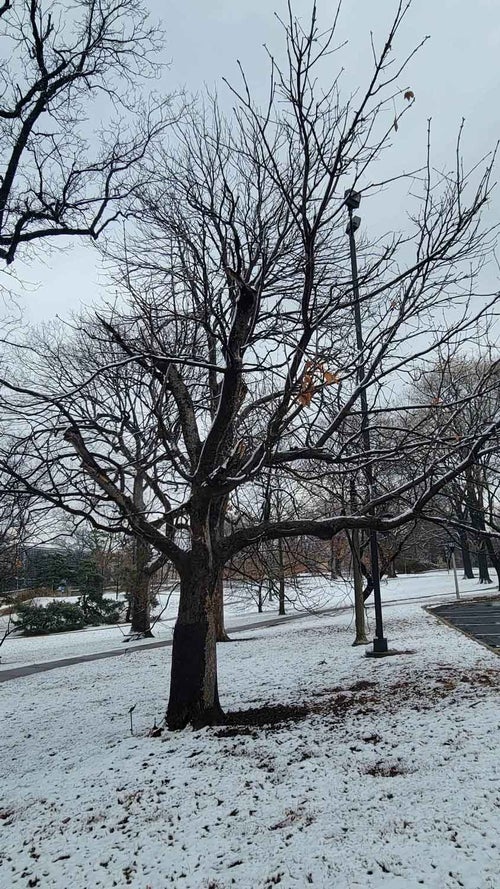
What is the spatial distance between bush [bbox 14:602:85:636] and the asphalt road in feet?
56.8

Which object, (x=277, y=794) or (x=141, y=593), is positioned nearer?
(x=277, y=794)

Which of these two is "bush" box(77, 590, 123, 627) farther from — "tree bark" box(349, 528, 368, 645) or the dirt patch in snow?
the dirt patch in snow

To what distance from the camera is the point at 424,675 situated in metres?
7.32

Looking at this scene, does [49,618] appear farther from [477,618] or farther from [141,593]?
[477,618]

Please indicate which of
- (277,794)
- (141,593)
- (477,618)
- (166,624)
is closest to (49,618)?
(166,624)

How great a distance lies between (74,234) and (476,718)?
7.38 m

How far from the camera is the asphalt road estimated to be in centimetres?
1132

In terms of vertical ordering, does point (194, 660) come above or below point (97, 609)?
above

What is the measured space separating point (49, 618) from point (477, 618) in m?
19.7

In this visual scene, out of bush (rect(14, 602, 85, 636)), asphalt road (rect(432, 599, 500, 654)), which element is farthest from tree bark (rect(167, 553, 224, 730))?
bush (rect(14, 602, 85, 636))

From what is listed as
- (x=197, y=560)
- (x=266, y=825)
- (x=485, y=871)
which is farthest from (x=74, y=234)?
(x=485, y=871)

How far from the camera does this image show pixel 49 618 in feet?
87.6

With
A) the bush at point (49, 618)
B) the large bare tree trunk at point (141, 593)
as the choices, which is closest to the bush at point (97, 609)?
the bush at point (49, 618)

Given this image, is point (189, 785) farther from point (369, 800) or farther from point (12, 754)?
point (12, 754)
